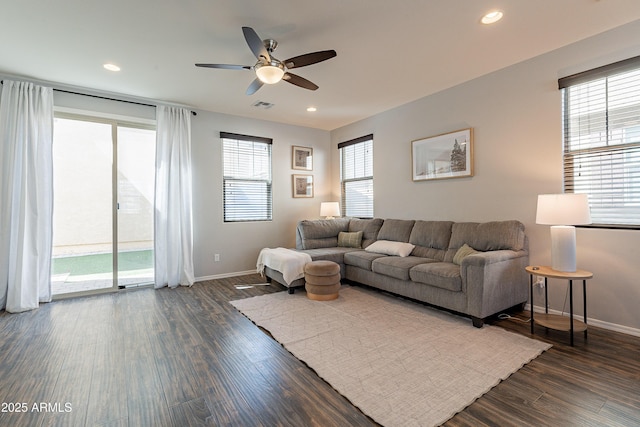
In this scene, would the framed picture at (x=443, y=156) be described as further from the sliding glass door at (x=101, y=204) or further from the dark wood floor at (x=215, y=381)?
the sliding glass door at (x=101, y=204)

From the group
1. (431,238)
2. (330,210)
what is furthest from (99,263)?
(431,238)

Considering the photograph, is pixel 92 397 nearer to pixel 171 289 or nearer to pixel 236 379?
pixel 236 379

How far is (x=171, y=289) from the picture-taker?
4.38 meters

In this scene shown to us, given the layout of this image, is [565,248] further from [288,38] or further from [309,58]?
[288,38]

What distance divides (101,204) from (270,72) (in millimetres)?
3281

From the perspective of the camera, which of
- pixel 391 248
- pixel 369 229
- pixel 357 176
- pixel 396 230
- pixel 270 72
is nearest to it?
pixel 270 72

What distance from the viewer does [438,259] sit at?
3814mm

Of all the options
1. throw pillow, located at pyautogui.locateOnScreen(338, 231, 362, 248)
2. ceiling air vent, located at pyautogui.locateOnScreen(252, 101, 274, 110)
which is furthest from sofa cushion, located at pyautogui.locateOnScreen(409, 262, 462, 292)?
ceiling air vent, located at pyautogui.locateOnScreen(252, 101, 274, 110)

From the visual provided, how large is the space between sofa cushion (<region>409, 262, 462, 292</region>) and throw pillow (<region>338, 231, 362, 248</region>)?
158 cm

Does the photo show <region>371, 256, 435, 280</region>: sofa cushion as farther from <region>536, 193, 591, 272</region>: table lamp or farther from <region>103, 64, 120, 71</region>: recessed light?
<region>103, 64, 120, 71</region>: recessed light

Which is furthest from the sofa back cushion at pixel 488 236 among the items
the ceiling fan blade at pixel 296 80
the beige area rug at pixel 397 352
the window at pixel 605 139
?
the ceiling fan blade at pixel 296 80

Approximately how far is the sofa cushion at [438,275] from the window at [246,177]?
3099 millimetres

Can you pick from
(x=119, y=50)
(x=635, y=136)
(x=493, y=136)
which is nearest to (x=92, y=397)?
(x=119, y=50)

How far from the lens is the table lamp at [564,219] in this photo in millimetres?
2527
